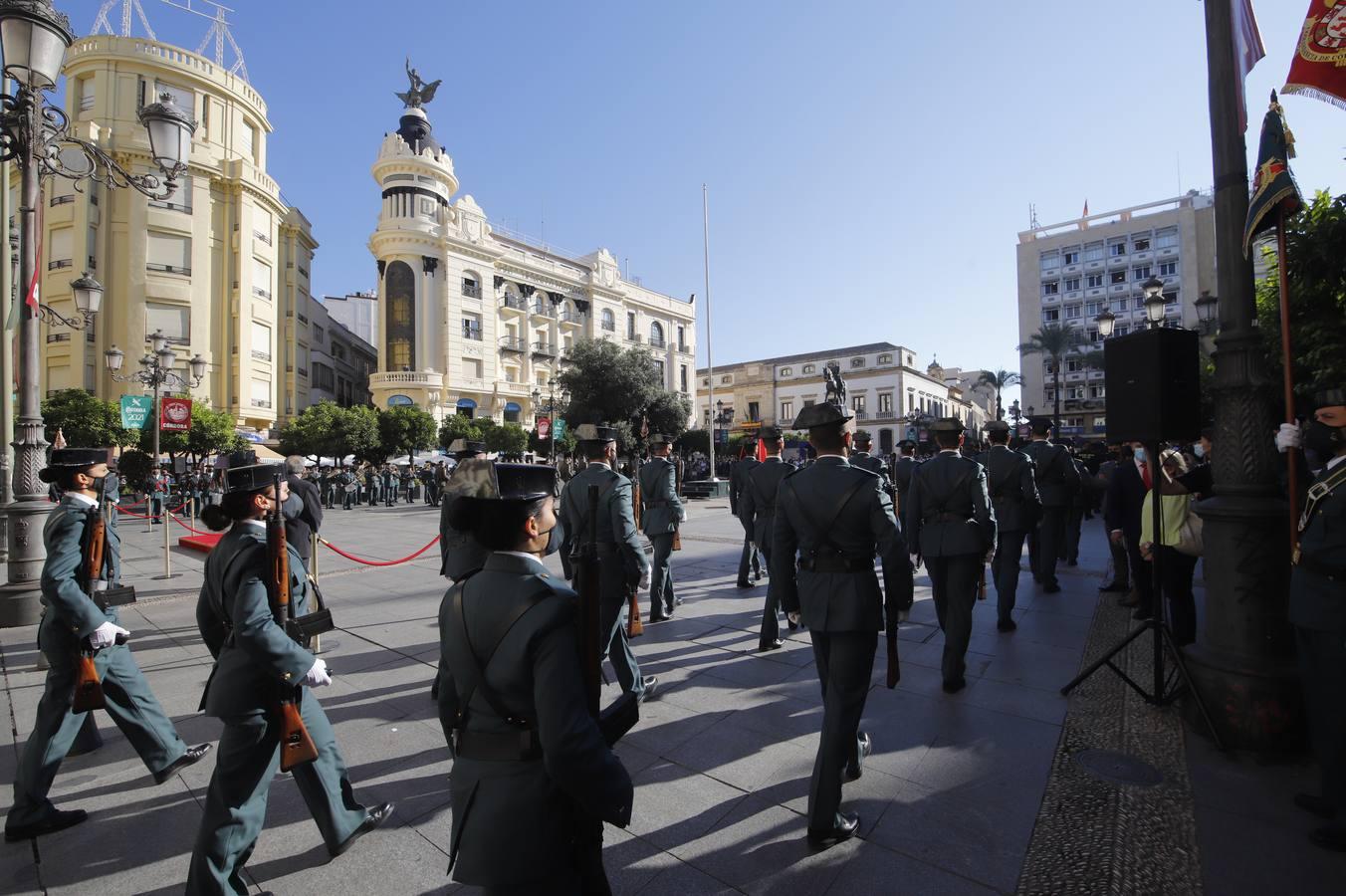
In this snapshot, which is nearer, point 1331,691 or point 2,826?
point 1331,691

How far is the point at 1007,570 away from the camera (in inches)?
251

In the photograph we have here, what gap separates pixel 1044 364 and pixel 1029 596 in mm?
60378

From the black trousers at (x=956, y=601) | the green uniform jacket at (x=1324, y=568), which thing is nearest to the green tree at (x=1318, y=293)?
the black trousers at (x=956, y=601)

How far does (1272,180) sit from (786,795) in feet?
14.8

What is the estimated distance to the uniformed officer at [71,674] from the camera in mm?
3008

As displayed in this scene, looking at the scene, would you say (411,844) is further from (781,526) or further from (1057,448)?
(1057,448)

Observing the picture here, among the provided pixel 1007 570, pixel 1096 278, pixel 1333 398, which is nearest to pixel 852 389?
pixel 1096 278

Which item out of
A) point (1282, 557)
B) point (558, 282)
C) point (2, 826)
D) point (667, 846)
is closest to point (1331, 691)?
point (1282, 557)

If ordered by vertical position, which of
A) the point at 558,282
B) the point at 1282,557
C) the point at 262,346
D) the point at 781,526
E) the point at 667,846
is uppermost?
the point at 558,282

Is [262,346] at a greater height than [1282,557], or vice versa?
[262,346]

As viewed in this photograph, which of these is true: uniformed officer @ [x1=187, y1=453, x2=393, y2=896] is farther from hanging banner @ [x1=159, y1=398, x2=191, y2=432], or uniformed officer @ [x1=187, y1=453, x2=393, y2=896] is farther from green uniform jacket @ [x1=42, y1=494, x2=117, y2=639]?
hanging banner @ [x1=159, y1=398, x2=191, y2=432]

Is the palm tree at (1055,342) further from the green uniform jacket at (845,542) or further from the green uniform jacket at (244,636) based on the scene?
the green uniform jacket at (244,636)

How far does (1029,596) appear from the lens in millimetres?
7688

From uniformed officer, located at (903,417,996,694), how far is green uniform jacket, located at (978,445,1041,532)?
1.73 metres
